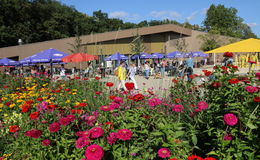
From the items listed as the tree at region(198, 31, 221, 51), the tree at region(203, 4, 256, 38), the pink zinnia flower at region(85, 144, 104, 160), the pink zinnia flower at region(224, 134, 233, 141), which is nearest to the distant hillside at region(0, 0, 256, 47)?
the tree at region(198, 31, 221, 51)

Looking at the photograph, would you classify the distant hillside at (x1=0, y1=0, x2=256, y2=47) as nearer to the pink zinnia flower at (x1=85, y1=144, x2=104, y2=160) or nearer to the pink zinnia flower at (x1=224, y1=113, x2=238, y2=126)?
the pink zinnia flower at (x1=224, y1=113, x2=238, y2=126)

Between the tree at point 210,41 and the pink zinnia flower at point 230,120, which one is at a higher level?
the tree at point 210,41

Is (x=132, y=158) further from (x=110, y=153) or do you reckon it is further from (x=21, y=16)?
(x=21, y=16)

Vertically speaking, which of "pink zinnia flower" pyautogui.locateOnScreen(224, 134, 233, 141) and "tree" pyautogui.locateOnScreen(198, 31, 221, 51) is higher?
"tree" pyautogui.locateOnScreen(198, 31, 221, 51)

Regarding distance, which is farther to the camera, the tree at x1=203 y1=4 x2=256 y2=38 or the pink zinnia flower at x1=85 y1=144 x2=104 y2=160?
the tree at x1=203 y1=4 x2=256 y2=38

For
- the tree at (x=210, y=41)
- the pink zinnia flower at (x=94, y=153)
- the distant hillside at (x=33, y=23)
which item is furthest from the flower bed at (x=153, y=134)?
the distant hillside at (x=33, y=23)

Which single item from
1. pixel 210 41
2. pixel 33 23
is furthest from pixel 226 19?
pixel 33 23

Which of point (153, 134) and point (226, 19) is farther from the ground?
point (226, 19)

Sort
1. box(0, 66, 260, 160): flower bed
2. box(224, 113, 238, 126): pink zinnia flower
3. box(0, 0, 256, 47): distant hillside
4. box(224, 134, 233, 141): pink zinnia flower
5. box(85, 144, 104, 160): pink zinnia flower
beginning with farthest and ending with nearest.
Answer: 1. box(0, 0, 256, 47): distant hillside
2. box(224, 134, 233, 141): pink zinnia flower
3. box(0, 66, 260, 160): flower bed
4. box(224, 113, 238, 126): pink zinnia flower
5. box(85, 144, 104, 160): pink zinnia flower

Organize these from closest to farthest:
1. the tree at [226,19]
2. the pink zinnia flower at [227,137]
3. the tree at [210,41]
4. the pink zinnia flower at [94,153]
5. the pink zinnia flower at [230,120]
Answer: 1. the pink zinnia flower at [94,153]
2. the pink zinnia flower at [230,120]
3. the pink zinnia flower at [227,137]
4. the tree at [210,41]
5. the tree at [226,19]

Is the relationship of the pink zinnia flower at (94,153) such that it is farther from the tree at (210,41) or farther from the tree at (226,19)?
the tree at (226,19)

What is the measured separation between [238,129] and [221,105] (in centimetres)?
34

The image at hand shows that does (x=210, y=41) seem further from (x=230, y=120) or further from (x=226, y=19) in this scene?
(x=226, y=19)

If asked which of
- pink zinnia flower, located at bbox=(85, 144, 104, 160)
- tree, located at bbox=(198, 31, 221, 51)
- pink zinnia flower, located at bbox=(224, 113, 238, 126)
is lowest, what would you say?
pink zinnia flower, located at bbox=(85, 144, 104, 160)
